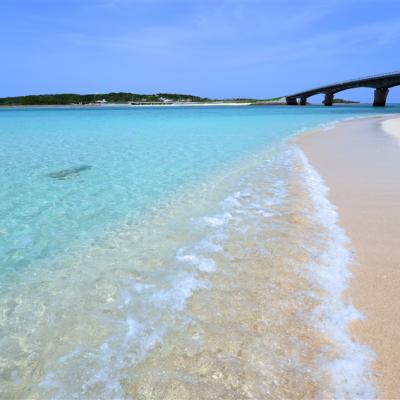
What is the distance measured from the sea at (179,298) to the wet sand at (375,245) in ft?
0.39

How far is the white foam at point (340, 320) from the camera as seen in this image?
7.52ft

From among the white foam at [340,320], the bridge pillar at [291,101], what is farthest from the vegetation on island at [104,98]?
the white foam at [340,320]

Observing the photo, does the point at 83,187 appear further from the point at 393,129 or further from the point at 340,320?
the point at 393,129

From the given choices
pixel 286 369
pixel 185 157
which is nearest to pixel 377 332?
pixel 286 369

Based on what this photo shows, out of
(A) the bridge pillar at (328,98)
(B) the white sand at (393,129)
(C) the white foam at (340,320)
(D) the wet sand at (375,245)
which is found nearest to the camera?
(C) the white foam at (340,320)

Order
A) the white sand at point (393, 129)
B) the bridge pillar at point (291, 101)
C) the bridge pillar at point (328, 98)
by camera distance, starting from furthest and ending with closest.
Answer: the bridge pillar at point (291, 101) < the bridge pillar at point (328, 98) < the white sand at point (393, 129)

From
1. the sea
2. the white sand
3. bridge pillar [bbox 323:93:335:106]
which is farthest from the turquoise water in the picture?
bridge pillar [bbox 323:93:335:106]

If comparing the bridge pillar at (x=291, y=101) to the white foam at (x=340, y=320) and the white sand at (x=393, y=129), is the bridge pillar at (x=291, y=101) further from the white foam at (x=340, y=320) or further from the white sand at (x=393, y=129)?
the white foam at (x=340, y=320)

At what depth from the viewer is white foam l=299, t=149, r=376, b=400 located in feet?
7.52

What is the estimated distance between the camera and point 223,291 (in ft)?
11.8

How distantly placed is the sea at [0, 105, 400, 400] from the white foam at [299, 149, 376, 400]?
0.01 m

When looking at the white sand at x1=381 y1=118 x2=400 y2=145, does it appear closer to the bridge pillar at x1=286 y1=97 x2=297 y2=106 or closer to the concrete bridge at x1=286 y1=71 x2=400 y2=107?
the concrete bridge at x1=286 y1=71 x2=400 y2=107

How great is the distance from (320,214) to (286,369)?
3711 millimetres

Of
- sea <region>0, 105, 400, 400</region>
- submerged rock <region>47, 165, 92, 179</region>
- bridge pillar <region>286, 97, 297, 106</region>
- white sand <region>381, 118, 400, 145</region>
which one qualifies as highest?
sea <region>0, 105, 400, 400</region>
